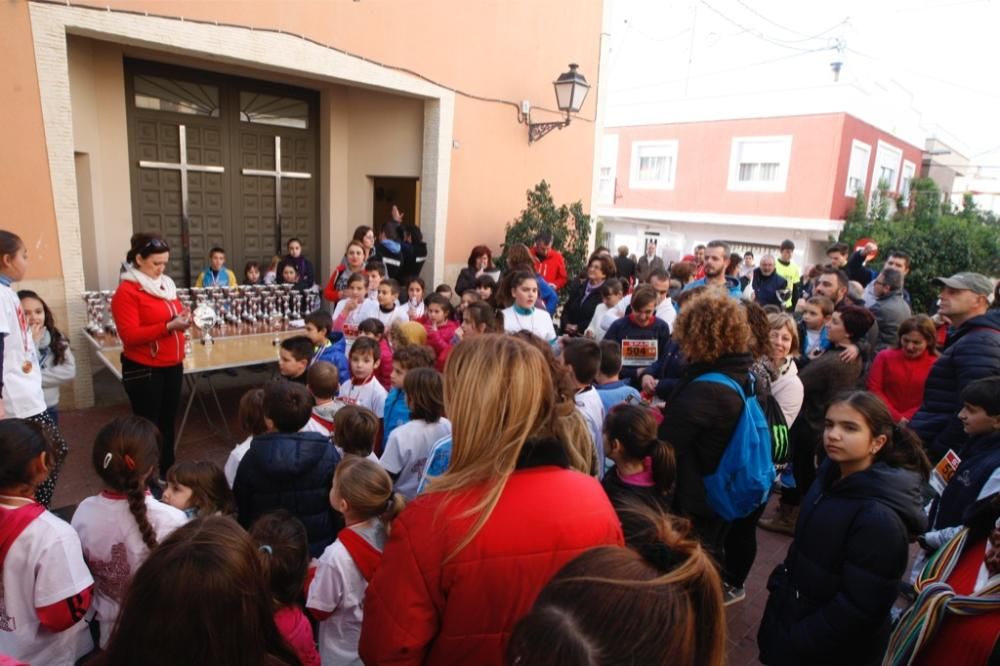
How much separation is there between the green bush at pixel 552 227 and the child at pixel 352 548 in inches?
256

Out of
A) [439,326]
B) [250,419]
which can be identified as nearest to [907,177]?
[439,326]

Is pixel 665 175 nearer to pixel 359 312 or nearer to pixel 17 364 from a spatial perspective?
pixel 359 312

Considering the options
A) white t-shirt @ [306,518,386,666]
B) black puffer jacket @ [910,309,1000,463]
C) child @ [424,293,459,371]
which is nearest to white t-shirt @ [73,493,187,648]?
white t-shirt @ [306,518,386,666]

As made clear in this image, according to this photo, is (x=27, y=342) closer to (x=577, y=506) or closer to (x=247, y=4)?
(x=577, y=506)

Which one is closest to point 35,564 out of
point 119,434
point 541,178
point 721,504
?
point 119,434

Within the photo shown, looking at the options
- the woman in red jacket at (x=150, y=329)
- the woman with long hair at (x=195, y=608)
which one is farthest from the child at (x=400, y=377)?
the woman with long hair at (x=195, y=608)

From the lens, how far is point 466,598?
1.18 m

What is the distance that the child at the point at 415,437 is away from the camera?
2.81m

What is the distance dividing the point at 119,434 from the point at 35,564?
19.0 inches

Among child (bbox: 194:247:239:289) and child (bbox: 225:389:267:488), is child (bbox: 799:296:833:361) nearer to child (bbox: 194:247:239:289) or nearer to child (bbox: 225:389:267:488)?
child (bbox: 225:389:267:488)

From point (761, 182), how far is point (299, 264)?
1590 centimetres

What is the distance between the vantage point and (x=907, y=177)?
2072 centimetres

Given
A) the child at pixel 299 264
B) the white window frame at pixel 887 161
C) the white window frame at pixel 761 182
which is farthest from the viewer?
the white window frame at pixel 887 161

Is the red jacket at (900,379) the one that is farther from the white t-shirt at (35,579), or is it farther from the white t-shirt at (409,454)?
the white t-shirt at (35,579)
